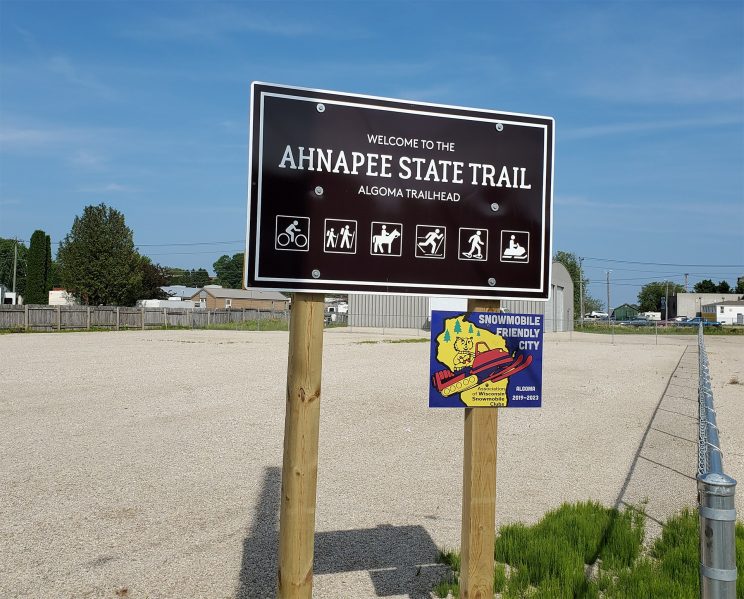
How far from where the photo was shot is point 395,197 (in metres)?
3.64

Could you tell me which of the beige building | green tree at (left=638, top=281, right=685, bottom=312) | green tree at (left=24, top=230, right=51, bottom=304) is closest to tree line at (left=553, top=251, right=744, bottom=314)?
green tree at (left=638, top=281, right=685, bottom=312)

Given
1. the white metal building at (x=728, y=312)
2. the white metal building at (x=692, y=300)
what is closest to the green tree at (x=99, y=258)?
the white metal building at (x=728, y=312)

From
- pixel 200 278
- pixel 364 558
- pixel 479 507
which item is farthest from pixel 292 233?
pixel 200 278

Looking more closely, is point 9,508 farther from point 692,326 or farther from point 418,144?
point 692,326

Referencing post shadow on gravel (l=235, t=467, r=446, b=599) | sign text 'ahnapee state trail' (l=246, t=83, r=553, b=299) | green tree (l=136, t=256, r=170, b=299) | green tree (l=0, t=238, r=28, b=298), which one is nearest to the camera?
sign text 'ahnapee state trail' (l=246, t=83, r=553, b=299)

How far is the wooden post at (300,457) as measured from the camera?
336 centimetres

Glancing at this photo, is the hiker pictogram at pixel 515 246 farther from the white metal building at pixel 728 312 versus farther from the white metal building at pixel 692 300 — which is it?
the white metal building at pixel 692 300

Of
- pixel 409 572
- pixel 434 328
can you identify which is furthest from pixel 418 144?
pixel 409 572

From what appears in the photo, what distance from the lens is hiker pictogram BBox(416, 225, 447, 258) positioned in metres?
3.68

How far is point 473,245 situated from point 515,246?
0.24 meters

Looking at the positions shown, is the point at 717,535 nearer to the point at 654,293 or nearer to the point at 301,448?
the point at 301,448

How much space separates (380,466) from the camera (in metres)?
8.21

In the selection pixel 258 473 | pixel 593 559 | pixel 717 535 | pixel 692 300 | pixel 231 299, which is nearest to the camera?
pixel 717 535

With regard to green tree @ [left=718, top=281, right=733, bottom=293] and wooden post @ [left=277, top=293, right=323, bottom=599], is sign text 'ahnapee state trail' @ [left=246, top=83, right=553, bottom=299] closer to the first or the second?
wooden post @ [left=277, top=293, right=323, bottom=599]
